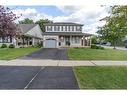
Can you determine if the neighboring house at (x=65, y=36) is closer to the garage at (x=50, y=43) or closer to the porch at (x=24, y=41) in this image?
the garage at (x=50, y=43)

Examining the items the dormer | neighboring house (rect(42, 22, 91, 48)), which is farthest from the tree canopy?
the dormer

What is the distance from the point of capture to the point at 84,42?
44250mm

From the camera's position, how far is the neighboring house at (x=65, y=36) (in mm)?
43625

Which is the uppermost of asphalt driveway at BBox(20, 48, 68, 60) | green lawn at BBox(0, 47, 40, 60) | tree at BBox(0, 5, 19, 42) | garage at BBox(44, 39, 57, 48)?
tree at BBox(0, 5, 19, 42)

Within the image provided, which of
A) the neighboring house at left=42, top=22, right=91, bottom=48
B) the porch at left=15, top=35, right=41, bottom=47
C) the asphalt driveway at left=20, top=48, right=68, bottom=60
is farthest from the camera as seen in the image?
the neighboring house at left=42, top=22, right=91, bottom=48

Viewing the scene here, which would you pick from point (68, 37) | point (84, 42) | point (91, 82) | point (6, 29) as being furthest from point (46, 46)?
point (91, 82)

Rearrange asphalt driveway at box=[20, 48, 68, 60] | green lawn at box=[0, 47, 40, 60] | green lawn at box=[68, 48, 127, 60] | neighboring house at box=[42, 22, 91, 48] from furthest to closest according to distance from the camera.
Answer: neighboring house at box=[42, 22, 91, 48]
asphalt driveway at box=[20, 48, 68, 60]
green lawn at box=[0, 47, 40, 60]
green lawn at box=[68, 48, 127, 60]

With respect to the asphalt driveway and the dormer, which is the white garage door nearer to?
the dormer

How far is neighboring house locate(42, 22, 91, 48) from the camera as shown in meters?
43.6

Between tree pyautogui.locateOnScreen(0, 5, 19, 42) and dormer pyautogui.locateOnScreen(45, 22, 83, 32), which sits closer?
tree pyautogui.locateOnScreen(0, 5, 19, 42)

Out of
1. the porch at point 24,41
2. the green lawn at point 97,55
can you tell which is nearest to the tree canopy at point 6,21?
the green lawn at point 97,55
